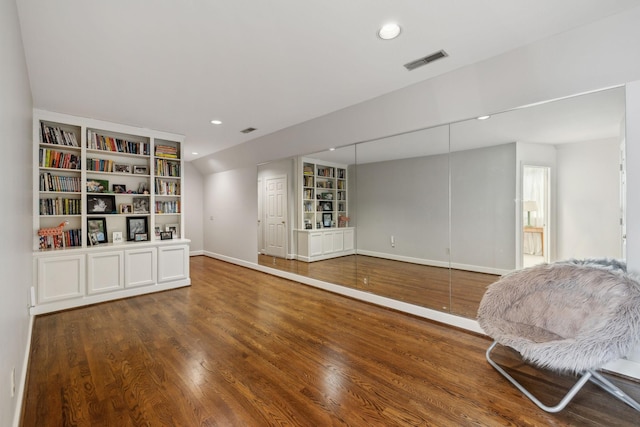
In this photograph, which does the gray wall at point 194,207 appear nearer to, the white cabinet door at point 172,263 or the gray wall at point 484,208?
the white cabinet door at point 172,263

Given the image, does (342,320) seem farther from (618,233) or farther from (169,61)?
(169,61)

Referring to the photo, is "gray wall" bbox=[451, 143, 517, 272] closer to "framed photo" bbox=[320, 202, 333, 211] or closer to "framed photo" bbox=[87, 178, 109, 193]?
"framed photo" bbox=[320, 202, 333, 211]

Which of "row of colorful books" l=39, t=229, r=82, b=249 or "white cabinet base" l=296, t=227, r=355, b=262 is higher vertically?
"row of colorful books" l=39, t=229, r=82, b=249

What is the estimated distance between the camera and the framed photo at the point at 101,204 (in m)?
3.92

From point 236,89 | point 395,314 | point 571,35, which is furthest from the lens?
point 395,314

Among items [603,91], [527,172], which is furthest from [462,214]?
[603,91]

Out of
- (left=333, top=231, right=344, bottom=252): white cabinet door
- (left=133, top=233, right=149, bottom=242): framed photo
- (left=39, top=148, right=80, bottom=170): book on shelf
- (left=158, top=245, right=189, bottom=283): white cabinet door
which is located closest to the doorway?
(left=333, top=231, right=344, bottom=252): white cabinet door

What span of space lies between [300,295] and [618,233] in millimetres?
3417

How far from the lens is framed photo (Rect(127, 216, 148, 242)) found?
430 cm

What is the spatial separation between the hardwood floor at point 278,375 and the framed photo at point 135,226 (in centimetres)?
128

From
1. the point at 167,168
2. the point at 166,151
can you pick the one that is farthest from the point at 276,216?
the point at 166,151

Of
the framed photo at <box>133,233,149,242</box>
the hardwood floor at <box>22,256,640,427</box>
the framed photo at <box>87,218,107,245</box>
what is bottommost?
the hardwood floor at <box>22,256,640,427</box>

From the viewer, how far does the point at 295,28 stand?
204 cm

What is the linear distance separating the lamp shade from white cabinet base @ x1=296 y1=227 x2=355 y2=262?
2.48m
